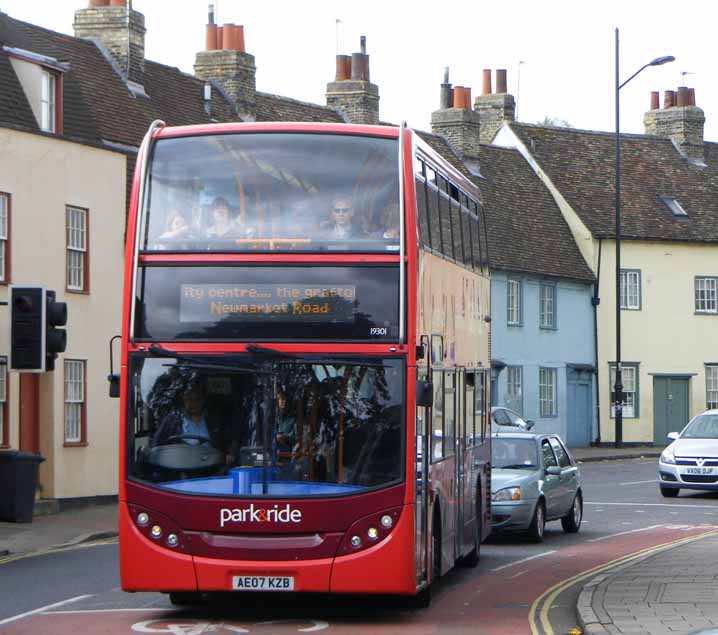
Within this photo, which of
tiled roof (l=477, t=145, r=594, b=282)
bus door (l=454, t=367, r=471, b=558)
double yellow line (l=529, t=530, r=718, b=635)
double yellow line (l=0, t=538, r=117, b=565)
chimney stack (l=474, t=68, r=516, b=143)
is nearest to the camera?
double yellow line (l=529, t=530, r=718, b=635)

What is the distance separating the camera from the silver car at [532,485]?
2211cm

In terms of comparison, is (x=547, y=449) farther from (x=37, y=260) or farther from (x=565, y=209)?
(x=565, y=209)

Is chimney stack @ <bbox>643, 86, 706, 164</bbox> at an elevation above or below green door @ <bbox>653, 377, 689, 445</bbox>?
above

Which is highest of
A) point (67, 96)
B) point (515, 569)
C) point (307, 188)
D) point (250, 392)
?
point (67, 96)

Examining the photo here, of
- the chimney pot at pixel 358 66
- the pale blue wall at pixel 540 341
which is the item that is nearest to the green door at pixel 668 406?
the pale blue wall at pixel 540 341

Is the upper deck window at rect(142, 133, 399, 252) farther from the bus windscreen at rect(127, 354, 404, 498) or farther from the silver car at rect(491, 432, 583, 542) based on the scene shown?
the silver car at rect(491, 432, 583, 542)

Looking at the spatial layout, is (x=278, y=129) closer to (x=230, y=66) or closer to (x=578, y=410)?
(x=230, y=66)

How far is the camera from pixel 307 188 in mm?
14094

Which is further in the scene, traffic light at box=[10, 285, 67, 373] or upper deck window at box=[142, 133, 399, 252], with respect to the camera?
Result: traffic light at box=[10, 285, 67, 373]

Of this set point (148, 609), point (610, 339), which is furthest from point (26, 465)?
point (610, 339)

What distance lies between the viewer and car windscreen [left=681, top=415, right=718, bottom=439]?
3306cm

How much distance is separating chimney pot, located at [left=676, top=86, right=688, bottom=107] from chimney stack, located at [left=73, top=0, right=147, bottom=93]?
31109mm

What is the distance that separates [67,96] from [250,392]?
62.4ft

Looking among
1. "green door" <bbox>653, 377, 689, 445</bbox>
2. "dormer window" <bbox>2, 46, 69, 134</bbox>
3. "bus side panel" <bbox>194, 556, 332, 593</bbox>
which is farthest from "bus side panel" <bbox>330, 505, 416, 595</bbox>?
"green door" <bbox>653, 377, 689, 445</bbox>
